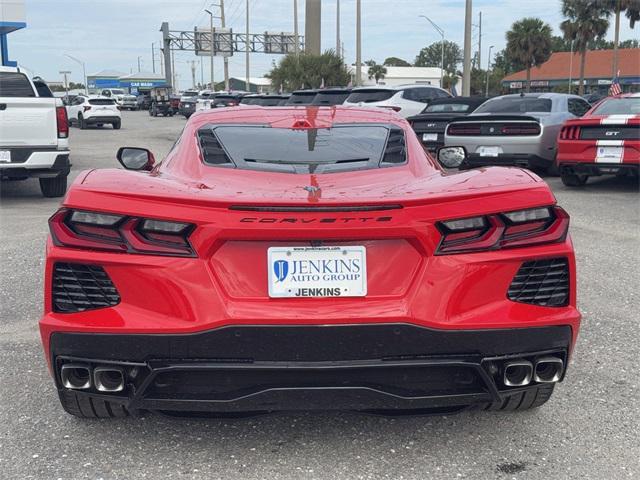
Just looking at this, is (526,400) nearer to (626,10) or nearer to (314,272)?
(314,272)

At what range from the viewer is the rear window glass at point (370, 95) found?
683 inches

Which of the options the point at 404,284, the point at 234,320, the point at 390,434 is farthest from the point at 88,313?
the point at 390,434

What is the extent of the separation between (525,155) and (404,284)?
964 centimetres

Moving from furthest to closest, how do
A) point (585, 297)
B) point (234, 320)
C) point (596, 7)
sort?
point (596, 7) < point (585, 297) < point (234, 320)

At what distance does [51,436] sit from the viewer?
3.20m

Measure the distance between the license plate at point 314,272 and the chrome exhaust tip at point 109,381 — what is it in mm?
677

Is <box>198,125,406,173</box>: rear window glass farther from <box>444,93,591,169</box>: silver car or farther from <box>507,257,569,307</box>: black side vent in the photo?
<box>444,93,591,169</box>: silver car

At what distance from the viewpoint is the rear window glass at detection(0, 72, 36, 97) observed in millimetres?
10281

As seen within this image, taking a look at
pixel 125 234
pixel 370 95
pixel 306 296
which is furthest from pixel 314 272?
pixel 370 95

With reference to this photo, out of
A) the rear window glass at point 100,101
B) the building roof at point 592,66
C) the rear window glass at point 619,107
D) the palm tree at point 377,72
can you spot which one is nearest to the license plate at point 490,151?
the rear window glass at point 619,107

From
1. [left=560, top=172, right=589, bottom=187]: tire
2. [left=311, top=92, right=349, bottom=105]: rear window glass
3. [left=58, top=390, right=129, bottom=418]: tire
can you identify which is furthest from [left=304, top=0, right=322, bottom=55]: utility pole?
[left=58, top=390, right=129, bottom=418]: tire

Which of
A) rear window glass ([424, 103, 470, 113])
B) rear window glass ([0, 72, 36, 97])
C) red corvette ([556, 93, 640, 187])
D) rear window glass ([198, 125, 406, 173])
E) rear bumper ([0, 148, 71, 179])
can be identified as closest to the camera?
rear window glass ([198, 125, 406, 173])

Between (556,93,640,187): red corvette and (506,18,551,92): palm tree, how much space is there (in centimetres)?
5083

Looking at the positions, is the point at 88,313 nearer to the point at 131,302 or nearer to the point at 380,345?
the point at 131,302
